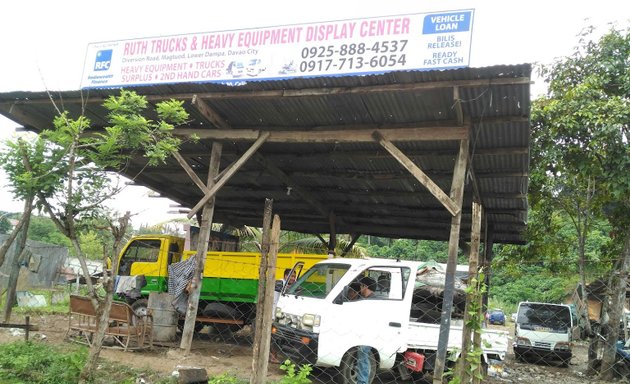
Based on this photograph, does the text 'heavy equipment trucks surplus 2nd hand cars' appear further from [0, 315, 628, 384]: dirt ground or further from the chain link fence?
[0, 315, 628, 384]: dirt ground

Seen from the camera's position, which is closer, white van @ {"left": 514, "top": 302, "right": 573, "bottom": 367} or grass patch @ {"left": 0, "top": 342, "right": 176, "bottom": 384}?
grass patch @ {"left": 0, "top": 342, "right": 176, "bottom": 384}

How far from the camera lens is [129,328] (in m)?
8.42

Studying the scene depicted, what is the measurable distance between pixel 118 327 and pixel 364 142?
18.2ft

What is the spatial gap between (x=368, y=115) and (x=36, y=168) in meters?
4.98

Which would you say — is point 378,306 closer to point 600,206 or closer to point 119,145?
point 119,145

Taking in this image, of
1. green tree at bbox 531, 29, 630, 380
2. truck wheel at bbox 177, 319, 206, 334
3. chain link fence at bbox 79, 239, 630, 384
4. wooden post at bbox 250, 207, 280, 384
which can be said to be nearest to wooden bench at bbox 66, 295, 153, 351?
chain link fence at bbox 79, 239, 630, 384

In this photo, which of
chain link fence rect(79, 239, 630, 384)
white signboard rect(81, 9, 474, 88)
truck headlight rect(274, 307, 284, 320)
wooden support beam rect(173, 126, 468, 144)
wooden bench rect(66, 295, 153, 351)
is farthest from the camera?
wooden bench rect(66, 295, 153, 351)

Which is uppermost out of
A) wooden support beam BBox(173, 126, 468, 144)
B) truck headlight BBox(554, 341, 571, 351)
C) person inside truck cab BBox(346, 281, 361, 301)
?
wooden support beam BBox(173, 126, 468, 144)

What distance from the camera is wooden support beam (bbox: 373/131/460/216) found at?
725cm

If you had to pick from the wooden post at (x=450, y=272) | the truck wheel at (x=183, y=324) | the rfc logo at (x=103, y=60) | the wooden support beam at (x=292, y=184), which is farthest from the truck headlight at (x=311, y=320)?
the rfc logo at (x=103, y=60)

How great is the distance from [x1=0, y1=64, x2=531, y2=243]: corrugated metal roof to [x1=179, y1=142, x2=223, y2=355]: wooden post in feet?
2.47

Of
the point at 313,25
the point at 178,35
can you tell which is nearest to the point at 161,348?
the point at 178,35

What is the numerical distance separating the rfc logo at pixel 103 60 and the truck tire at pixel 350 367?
6.52m

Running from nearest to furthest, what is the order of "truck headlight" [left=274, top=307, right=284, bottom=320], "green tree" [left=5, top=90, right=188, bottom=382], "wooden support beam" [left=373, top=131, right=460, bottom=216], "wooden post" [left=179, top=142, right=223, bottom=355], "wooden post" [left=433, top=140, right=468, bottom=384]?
"green tree" [left=5, top=90, right=188, bottom=382]
"wooden post" [left=433, top=140, right=468, bottom=384]
"wooden support beam" [left=373, top=131, right=460, bottom=216]
"truck headlight" [left=274, top=307, right=284, bottom=320]
"wooden post" [left=179, top=142, right=223, bottom=355]
